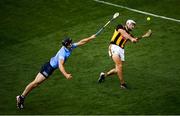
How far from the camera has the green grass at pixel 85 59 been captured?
13.2m

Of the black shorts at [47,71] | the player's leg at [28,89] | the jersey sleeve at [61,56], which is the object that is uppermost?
the jersey sleeve at [61,56]

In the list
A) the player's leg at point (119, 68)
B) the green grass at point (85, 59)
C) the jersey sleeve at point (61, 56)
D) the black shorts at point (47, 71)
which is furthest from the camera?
the player's leg at point (119, 68)

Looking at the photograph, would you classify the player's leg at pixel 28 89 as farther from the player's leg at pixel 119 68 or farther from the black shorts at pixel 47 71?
the player's leg at pixel 119 68

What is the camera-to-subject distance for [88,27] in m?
19.2

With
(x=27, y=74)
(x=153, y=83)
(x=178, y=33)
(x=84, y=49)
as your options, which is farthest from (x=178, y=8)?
(x=27, y=74)

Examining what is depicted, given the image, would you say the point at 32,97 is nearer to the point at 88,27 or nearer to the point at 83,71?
the point at 83,71

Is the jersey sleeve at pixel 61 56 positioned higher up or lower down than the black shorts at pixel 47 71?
higher up

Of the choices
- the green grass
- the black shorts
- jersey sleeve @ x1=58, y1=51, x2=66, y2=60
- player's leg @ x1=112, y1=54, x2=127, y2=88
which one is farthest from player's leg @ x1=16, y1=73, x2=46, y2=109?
player's leg @ x1=112, y1=54, x2=127, y2=88

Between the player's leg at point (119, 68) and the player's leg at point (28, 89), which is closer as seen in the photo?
the player's leg at point (28, 89)

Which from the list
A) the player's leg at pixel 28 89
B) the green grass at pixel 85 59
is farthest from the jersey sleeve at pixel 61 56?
the green grass at pixel 85 59

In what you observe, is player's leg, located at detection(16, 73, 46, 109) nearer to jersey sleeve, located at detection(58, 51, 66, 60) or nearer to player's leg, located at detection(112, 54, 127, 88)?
jersey sleeve, located at detection(58, 51, 66, 60)

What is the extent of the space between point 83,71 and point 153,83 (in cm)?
262

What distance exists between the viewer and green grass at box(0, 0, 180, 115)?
13.2 meters

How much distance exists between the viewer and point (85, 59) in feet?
54.0
